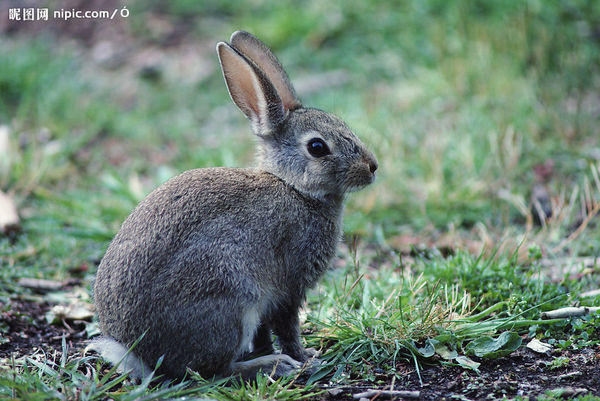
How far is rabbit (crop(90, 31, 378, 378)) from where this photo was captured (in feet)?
11.8

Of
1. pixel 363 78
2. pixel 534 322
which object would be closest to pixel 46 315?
pixel 534 322

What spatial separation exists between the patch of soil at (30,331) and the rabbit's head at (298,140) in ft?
5.77

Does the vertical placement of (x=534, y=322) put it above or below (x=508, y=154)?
below

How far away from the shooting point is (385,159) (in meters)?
6.93

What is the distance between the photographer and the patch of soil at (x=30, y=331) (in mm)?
4301

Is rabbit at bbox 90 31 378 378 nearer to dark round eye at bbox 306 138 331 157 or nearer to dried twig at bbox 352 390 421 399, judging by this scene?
dark round eye at bbox 306 138 331 157

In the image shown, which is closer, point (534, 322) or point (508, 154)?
point (534, 322)

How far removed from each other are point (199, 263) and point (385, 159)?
368 centimetres

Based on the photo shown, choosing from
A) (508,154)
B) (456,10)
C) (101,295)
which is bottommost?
(101,295)

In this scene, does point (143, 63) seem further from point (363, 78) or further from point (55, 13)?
point (363, 78)

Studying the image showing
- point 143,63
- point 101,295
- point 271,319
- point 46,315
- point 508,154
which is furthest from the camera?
point 143,63

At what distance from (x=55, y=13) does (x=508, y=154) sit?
8.23 m

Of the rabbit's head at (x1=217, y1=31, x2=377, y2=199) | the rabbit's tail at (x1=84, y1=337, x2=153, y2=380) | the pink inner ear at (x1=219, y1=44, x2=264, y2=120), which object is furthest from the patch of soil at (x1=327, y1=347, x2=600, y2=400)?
the pink inner ear at (x1=219, y1=44, x2=264, y2=120)

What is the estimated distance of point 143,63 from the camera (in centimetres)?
1047
